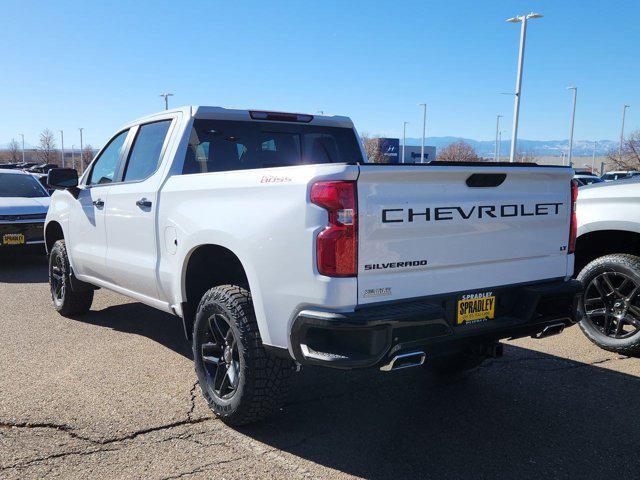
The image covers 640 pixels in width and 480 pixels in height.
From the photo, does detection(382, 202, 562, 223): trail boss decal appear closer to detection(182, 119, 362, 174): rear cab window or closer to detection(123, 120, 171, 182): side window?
detection(182, 119, 362, 174): rear cab window

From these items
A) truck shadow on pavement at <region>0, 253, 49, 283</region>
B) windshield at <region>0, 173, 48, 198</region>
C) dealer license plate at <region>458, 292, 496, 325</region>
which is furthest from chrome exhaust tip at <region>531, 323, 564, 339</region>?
windshield at <region>0, 173, 48, 198</region>

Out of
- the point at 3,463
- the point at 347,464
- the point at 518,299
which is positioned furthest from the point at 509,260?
the point at 3,463

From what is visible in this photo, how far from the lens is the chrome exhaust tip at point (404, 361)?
9.37 ft

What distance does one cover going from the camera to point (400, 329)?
2.84 metres

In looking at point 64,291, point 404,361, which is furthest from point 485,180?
point 64,291

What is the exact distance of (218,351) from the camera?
145 inches

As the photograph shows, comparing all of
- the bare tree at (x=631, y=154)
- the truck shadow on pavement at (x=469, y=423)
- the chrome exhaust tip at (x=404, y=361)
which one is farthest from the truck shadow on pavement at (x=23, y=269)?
the bare tree at (x=631, y=154)

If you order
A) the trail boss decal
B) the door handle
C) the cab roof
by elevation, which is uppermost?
the cab roof

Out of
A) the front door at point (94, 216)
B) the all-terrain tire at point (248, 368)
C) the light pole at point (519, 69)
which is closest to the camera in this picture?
the all-terrain tire at point (248, 368)

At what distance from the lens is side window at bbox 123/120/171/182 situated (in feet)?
14.8

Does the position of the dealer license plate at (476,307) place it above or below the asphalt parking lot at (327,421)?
above

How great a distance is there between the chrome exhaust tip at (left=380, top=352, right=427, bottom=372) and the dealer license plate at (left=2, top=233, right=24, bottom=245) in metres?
8.26

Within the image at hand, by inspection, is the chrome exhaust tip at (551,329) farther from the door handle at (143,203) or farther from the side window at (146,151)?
the side window at (146,151)

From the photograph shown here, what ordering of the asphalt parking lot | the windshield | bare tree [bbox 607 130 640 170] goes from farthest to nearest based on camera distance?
bare tree [bbox 607 130 640 170] < the windshield < the asphalt parking lot
